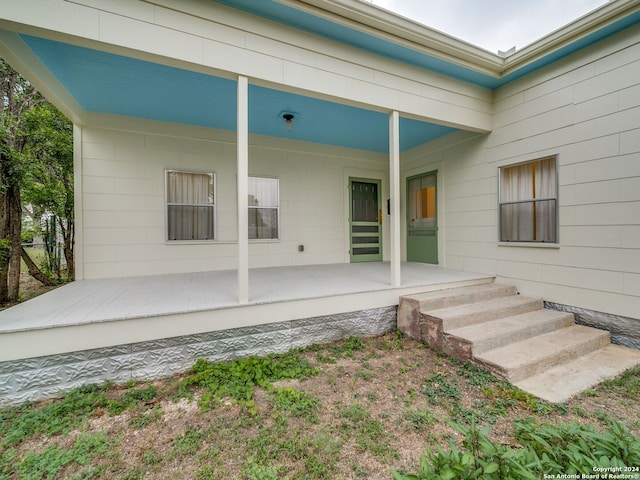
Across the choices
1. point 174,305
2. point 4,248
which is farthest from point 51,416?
point 4,248

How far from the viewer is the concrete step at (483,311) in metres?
3.24

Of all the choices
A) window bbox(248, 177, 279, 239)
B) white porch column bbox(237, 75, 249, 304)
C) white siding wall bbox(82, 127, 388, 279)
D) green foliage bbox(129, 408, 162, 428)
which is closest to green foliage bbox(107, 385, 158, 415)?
green foliage bbox(129, 408, 162, 428)

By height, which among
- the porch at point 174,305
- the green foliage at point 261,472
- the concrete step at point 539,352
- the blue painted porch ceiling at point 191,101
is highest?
the blue painted porch ceiling at point 191,101

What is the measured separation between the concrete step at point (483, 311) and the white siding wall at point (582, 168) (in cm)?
38

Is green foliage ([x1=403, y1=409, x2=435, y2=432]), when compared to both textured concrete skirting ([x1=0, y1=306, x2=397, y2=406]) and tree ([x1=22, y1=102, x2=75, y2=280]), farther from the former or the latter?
tree ([x1=22, y1=102, x2=75, y2=280])

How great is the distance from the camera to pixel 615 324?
3.33 metres

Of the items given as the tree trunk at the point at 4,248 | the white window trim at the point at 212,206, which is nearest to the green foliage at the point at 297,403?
the white window trim at the point at 212,206

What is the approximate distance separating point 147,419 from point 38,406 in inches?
38.4

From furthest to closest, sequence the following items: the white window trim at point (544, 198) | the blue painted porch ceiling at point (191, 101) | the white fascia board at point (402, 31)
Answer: the white window trim at point (544, 198)
the blue painted porch ceiling at point (191, 101)
the white fascia board at point (402, 31)

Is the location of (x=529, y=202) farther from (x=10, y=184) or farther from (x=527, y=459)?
(x=10, y=184)

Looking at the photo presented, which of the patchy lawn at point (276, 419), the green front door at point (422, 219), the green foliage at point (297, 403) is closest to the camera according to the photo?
the patchy lawn at point (276, 419)

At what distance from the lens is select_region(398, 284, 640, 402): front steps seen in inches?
101

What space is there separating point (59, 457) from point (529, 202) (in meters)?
5.70

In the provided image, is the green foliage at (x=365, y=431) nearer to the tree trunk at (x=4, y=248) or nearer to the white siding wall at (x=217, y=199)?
the white siding wall at (x=217, y=199)
